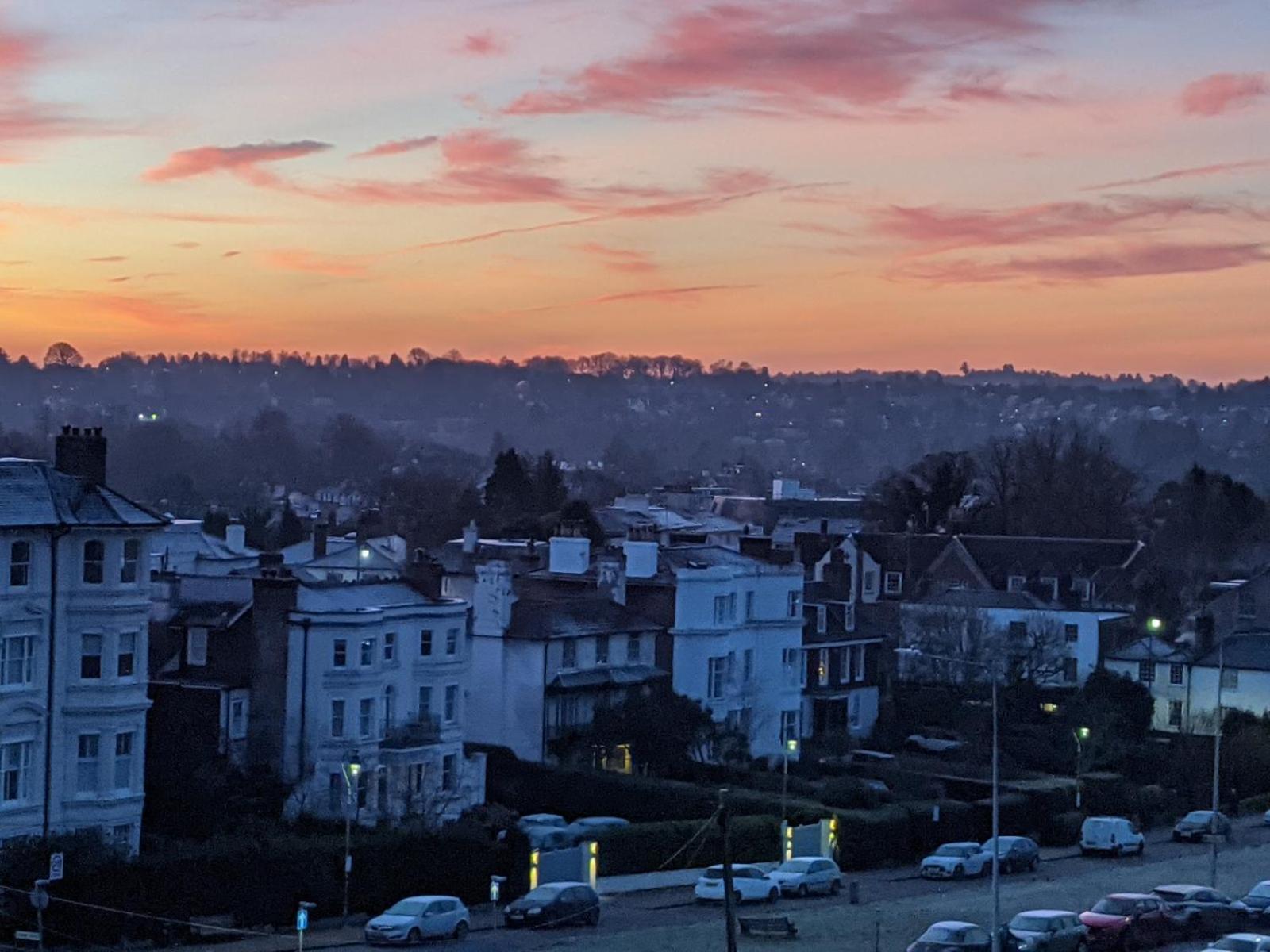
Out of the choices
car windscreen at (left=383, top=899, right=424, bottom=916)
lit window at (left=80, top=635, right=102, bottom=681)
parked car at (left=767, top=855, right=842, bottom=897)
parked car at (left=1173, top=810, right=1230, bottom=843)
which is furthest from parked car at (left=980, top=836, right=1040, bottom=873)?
lit window at (left=80, top=635, right=102, bottom=681)

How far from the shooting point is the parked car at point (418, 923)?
156 ft

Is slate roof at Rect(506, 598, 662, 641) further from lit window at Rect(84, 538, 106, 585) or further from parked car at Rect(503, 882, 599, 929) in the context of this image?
parked car at Rect(503, 882, 599, 929)

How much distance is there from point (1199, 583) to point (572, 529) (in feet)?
139

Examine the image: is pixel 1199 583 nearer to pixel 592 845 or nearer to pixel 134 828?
pixel 592 845

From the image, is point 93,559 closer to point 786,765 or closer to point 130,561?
point 130,561

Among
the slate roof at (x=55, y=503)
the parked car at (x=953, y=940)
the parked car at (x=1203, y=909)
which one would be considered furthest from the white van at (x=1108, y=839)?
the slate roof at (x=55, y=503)

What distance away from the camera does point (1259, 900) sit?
5331 centimetres

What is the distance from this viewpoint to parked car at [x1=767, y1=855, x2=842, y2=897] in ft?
181

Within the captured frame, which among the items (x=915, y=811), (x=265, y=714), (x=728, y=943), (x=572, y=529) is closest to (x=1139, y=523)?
(x=572, y=529)

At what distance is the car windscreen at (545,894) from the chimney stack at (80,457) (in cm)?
1472

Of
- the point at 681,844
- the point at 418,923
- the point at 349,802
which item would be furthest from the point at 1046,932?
the point at 349,802

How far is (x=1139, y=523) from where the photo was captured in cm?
14000

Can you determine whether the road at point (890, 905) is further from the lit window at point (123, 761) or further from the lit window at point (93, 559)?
the lit window at point (93, 559)

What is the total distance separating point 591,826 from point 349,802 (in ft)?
22.4
